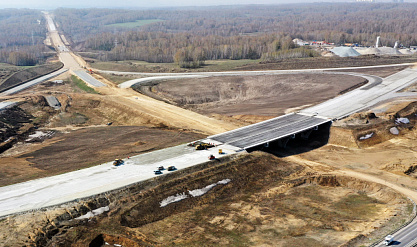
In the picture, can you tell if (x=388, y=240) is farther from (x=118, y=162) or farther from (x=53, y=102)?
(x=53, y=102)

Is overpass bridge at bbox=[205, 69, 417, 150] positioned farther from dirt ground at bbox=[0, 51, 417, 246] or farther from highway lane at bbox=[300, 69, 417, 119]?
dirt ground at bbox=[0, 51, 417, 246]

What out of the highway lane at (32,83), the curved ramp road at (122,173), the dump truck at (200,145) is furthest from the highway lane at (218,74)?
the dump truck at (200,145)

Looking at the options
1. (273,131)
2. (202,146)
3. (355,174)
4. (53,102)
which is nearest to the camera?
(355,174)

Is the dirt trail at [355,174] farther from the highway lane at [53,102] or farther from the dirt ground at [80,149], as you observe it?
the highway lane at [53,102]

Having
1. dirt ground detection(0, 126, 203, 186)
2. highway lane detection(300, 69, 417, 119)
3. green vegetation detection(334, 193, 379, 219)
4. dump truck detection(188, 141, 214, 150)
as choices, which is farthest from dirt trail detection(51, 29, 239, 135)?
green vegetation detection(334, 193, 379, 219)

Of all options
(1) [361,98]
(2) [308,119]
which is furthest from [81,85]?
(1) [361,98]
